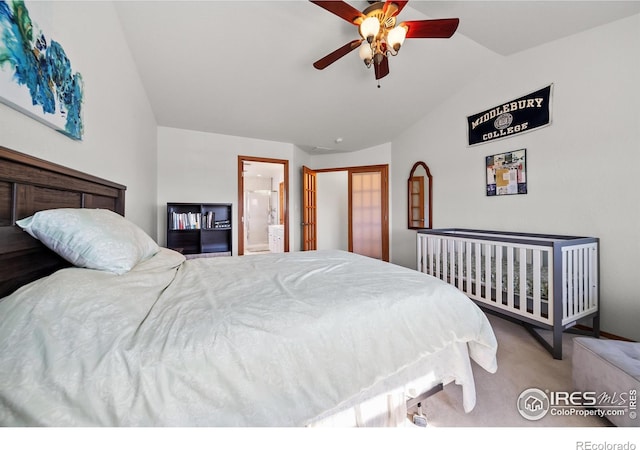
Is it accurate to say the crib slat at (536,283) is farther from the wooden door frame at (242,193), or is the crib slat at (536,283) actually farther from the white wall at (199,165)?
the white wall at (199,165)

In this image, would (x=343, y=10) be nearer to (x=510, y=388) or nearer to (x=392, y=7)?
(x=392, y=7)

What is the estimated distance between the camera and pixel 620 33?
188 centimetres

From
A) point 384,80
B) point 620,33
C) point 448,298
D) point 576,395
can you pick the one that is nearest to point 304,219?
point 384,80

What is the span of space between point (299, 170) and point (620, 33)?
156 inches

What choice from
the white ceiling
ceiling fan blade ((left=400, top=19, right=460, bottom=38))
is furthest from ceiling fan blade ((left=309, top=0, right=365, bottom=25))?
the white ceiling

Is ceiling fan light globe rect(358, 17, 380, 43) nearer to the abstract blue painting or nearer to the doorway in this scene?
the abstract blue painting

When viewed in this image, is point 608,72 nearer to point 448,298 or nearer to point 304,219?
point 448,298

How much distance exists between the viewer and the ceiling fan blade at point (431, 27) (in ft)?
5.32

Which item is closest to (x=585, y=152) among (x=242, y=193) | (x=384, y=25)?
(x=384, y=25)

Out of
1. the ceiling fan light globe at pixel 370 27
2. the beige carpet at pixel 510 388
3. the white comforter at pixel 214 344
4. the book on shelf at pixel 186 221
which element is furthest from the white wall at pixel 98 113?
the beige carpet at pixel 510 388

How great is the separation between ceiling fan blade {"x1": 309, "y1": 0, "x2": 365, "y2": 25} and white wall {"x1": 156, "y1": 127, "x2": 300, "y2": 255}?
270cm

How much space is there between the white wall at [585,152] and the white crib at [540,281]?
142mm

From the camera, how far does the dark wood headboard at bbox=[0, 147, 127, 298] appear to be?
0.79 metres

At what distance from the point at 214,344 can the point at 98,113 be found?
6.25ft
